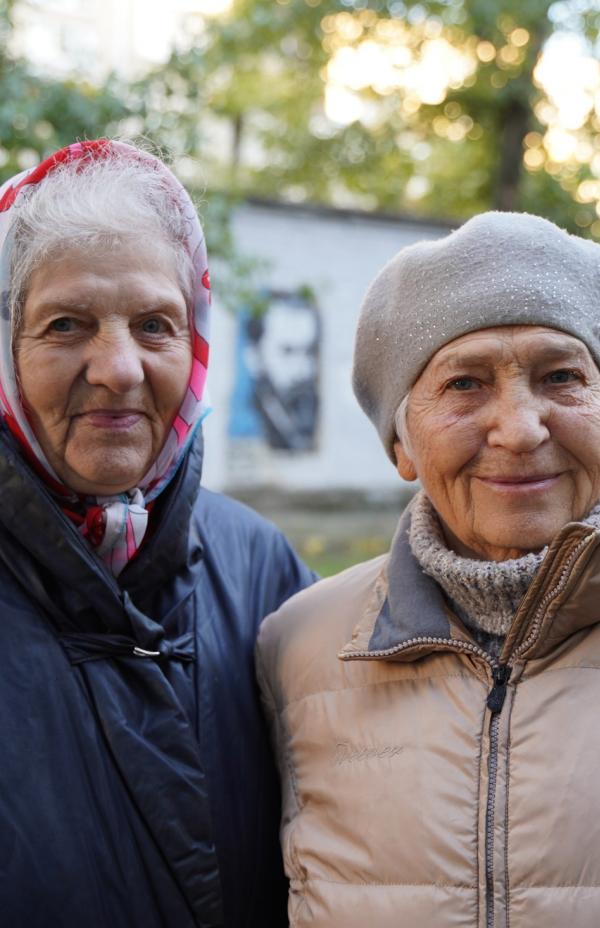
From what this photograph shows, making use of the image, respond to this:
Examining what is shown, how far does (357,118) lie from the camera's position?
13.5 m

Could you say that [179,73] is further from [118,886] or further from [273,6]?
[273,6]

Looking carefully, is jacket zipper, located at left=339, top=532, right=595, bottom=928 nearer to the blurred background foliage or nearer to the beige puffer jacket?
the beige puffer jacket

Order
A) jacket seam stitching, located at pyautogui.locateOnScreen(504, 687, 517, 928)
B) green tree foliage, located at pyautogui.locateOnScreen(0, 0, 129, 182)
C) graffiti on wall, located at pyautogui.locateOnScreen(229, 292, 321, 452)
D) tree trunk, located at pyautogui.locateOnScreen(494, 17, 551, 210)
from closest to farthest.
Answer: jacket seam stitching, located at pyautogui.locateOnScreen(504, 687, 517, 928) → green tree foliage, located at pyautogui.locateOnScreen(0, 0, 129, 182) → graffiti on wall, located at pyautogui.locateOnScreen(229, 292, 321, 452) → tree trunk, located at pyautogui.locateOnScreen(494, 17, 551, 210)

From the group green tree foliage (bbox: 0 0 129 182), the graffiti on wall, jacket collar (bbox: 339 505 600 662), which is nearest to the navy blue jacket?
jacket collar (bbox: 339 505 600 662)

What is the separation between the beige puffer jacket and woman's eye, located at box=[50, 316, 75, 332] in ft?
2.64

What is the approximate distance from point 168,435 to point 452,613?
27.8 inches

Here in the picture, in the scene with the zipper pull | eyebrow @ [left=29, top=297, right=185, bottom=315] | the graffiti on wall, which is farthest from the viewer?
the graffiti on wall

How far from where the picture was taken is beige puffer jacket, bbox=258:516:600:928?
1661 mm

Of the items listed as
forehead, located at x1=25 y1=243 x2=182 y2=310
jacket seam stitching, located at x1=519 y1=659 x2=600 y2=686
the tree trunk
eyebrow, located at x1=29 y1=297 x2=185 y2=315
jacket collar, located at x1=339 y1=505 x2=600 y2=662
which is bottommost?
jacket seam stitching, located at x1=519 y1=659 x2=600 y2=686

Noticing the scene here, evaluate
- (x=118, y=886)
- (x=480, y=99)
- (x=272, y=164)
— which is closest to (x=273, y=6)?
(x=480, y=99)

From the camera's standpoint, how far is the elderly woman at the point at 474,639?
1.69m

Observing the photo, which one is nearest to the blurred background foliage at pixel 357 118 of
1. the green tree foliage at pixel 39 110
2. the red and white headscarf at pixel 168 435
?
the green tree foliage at pixel 39 110

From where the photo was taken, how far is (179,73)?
5.06 m

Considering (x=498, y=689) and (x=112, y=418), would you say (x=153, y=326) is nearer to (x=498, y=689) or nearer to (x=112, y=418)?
(x=112, y=418)
